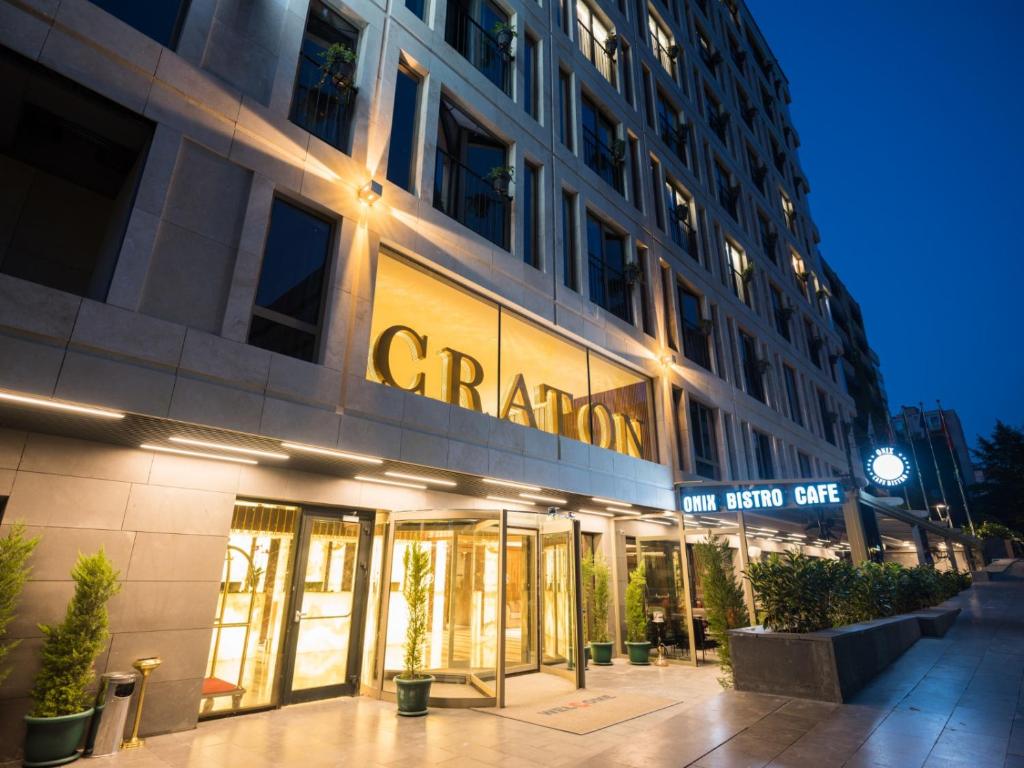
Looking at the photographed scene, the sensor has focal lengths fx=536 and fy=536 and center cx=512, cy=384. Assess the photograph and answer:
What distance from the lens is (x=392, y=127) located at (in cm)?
992

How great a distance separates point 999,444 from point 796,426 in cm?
5039

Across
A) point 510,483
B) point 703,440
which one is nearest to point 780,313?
point 703,440

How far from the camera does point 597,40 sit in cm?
1762

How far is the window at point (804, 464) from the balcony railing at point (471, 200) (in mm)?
19080

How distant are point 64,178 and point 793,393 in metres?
27.3

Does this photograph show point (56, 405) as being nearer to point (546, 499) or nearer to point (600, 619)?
point (546, 499)

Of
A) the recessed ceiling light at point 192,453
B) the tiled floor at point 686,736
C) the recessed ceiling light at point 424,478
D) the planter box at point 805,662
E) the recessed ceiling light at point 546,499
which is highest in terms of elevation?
the recessed ceiling light at point 546,499

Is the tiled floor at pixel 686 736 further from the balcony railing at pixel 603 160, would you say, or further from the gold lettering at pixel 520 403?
the balcony railing at pixel 603 160

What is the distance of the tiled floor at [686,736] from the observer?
17.9 feet

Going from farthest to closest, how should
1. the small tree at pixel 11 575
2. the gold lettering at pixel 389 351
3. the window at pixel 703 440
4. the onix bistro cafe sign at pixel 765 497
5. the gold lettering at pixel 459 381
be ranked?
1. the window at pixel 703 440
2. the onix bistro cafe sign at pixel 765 497
3. the gold lettering at pixel 459 381
4. the gold lettering at pixel 389 351
5. the small tree at pixel 11 575

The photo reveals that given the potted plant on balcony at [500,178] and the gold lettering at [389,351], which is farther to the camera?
the potted plant on balcony at [500,178]

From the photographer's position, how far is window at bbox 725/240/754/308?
2242 centimetres

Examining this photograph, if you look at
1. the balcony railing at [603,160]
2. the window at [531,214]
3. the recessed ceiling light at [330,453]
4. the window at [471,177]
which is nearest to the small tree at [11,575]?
the recessed ceiling light at [330,453]

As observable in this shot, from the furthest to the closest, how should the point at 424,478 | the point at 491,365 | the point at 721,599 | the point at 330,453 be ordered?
the point at 721,599, the point at 491,365, the point at 424,478, the point at 330,453
